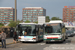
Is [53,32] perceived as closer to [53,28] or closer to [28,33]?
[53,28]

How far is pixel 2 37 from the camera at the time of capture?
15.5 metres

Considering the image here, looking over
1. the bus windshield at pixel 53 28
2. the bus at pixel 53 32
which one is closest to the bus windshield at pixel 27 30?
the bus at pixel 53 32

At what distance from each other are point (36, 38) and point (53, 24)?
8.90 feet

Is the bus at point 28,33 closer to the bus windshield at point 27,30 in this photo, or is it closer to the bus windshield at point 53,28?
the bus windshield at point 27,30

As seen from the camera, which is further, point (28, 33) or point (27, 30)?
point (27, 30)

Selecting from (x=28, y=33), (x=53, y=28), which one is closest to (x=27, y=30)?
(x=28, y=33)

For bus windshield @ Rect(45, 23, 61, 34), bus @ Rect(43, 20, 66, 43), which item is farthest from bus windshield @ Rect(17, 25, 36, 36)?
bus windshield @ Rect(45, 23, 61, 34)

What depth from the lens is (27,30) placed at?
21812mm

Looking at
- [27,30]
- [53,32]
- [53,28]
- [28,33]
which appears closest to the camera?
[53,32]

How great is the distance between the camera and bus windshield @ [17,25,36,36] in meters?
21.6

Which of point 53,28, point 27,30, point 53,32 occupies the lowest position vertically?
point 53,32

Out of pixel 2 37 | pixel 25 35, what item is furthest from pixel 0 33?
pixel 25 35

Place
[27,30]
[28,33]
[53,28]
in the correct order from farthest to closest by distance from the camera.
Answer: [27,30]
[28,33]
[53,28]

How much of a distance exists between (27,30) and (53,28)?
3.29 metres
